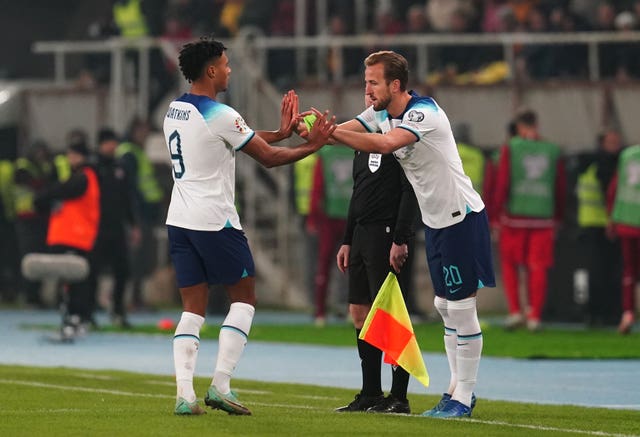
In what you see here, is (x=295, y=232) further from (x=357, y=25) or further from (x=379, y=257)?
(x=379, y=257)

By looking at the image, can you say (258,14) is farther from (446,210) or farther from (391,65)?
(446,210)

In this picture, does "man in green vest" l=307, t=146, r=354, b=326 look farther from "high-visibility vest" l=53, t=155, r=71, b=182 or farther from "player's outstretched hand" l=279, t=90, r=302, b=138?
"player's outstretched hand" l=279, t=90, r=302, b=138

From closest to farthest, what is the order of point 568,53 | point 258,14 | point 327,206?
point 327,206
point 568,53
point 258,14

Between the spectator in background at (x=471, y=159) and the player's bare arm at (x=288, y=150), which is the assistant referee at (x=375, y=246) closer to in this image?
the player's bare arm at (x=288, y=150)

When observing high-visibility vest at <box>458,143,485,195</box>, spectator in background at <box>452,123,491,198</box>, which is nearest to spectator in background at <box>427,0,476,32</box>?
spectator in background at <box>452,123,491,198</box>

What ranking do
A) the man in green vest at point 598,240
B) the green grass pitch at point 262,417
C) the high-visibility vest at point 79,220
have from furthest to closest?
the man in green vest at point 598,240
the high-visibility vest at point 79,220
the green grass pitch at point 262,417

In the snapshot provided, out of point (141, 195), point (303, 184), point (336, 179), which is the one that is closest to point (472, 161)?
point (336, 179)

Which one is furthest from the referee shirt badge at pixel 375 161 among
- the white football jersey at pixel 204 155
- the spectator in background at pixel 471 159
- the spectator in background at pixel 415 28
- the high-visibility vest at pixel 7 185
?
the high-visibility vest at pixel 7 185

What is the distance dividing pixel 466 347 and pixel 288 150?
66.2 inches

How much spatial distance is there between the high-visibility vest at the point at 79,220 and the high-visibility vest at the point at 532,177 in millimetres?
4815

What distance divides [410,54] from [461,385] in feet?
51.2

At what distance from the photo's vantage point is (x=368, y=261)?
12070mm

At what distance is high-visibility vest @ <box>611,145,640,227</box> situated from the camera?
20594mm

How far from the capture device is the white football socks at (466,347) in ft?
37.7
